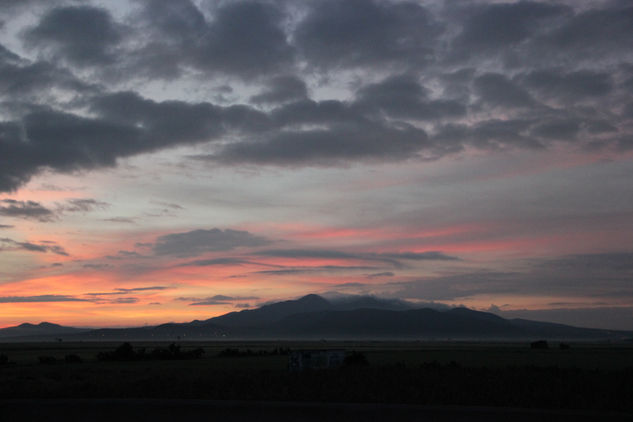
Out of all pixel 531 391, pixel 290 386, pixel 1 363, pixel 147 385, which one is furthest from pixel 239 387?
pixel 1 363

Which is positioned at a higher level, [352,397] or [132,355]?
[352,397]

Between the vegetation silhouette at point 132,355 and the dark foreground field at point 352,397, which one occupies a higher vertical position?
the dark foreground field at point 352,397

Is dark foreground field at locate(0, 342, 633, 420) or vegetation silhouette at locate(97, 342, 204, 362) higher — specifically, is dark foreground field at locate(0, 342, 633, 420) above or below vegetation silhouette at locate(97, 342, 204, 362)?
above

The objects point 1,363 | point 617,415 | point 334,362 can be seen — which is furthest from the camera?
point 1,363

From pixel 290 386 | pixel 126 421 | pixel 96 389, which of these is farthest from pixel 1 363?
pixel 126 421

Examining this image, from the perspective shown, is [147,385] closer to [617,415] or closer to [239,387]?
[239,387]

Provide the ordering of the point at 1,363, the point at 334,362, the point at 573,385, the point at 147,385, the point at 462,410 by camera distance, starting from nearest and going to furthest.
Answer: the point at 462,410
the point at 573,385
the point at 147,385
the point at 334,362
the point at 1,363

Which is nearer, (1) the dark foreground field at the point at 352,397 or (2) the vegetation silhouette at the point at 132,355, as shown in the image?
(1) the dark foreground field at the point at 352,397

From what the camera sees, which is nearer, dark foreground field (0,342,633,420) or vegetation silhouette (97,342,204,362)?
dark foreground field (0,342,633,420)

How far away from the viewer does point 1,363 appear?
233 feet

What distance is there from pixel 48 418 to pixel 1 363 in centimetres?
6606

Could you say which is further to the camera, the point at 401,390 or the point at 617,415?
the point at 401,390

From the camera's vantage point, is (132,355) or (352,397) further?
(132,355)

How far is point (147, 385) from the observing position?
2247 centimetres
